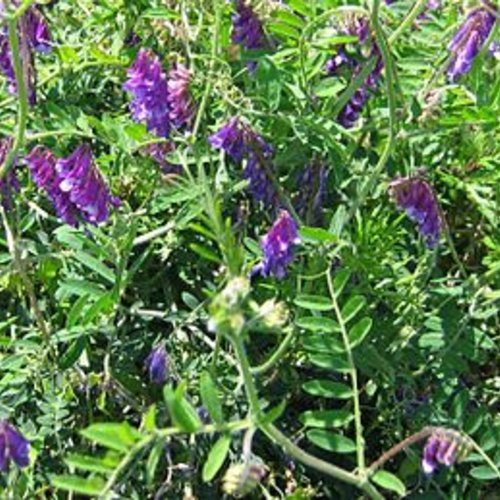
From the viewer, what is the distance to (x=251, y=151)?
2480mm

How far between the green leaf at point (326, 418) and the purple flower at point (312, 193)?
443mm

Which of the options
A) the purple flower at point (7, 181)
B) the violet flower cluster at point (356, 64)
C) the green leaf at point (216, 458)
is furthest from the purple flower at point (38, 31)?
the green leaf at point (216, 458)

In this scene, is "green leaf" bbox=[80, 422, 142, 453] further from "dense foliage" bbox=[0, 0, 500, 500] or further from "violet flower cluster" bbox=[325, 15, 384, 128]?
"violet flower cluster" bbox=[325, 15, 384, 128]

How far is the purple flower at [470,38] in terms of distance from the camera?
2.49 meters

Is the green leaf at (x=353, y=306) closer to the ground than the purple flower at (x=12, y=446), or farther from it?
farther from it

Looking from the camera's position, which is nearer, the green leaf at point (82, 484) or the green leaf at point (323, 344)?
the green leaf at point (82, 484)

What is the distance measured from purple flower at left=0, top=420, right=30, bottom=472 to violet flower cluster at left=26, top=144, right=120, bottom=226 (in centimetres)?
49

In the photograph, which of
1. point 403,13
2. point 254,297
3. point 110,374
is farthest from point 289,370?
point 403,13

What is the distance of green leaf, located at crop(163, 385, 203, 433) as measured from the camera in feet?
6.05

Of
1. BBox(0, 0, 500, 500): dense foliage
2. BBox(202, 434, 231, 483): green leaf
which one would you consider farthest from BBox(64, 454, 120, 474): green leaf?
BBox(0, 0, 500, 500): dense foliage

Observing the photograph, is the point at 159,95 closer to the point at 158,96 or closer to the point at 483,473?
the point at 158,96

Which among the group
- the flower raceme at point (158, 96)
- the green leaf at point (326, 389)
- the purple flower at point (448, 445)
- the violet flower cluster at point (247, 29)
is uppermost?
the violet flower cluster at point (247, 29)

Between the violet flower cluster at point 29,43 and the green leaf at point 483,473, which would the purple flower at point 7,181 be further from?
the green leaf at point 483,473

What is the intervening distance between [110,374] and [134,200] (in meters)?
0.41
